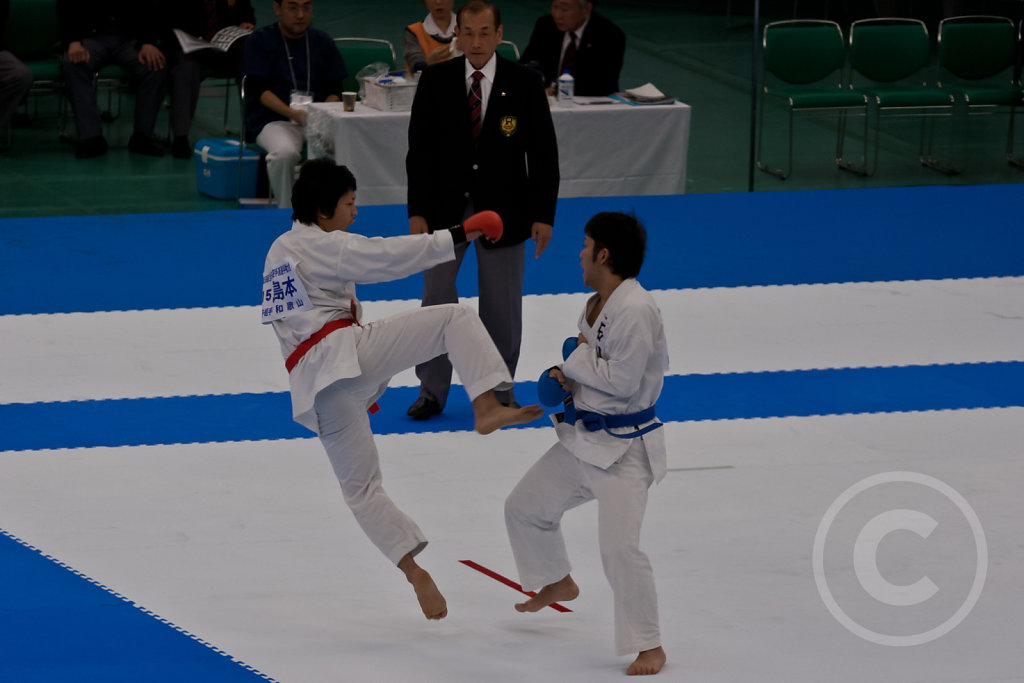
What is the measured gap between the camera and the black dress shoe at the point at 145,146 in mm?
9977

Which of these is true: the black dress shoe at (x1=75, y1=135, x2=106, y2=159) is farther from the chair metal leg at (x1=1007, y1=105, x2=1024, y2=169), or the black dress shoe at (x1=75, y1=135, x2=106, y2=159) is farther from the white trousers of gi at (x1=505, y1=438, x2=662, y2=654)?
the white trousers of gi at (x1=505, y1=438, x2=662, y2=654)

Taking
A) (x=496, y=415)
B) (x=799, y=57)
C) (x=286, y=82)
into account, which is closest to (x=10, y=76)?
(x=286, y=82)

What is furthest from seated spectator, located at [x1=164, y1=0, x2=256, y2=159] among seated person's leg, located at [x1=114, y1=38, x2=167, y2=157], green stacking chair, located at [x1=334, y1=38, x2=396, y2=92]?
green stacking chair, located at [x1=334, y1=38, x2=396, y2=92]

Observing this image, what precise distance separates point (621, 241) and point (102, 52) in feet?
23.1

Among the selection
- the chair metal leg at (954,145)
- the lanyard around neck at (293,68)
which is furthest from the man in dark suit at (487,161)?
the chair metal leg at (954,145)

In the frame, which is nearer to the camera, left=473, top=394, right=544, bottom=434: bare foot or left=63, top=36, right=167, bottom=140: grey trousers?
left=473, top=394, right=544, bottom=434: bare foot

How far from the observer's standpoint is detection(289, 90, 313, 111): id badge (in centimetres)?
851

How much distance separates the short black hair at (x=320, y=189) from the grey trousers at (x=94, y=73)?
628 cm

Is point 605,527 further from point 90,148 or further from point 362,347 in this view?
point 90,148

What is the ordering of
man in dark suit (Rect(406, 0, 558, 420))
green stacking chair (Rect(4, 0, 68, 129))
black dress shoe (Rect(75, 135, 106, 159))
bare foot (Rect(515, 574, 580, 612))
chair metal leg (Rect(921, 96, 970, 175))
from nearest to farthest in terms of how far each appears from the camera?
bare foot (Rect(515, 574, 580, 612)), man in dark suit (Rect(406, 0, 558, 420)), green stacking chair (Rect(4, 0, 68, 129)), black dress shoe (Rect(75, 135, 106, 159)), chair metal leg (Rect(921, 96, 970, 175))

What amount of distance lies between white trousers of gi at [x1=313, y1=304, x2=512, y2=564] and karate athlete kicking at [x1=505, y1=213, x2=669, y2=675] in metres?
0.26

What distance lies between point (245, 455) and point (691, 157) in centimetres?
603

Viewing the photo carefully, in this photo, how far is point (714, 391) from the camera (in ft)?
19.5

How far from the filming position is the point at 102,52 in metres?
9.62
